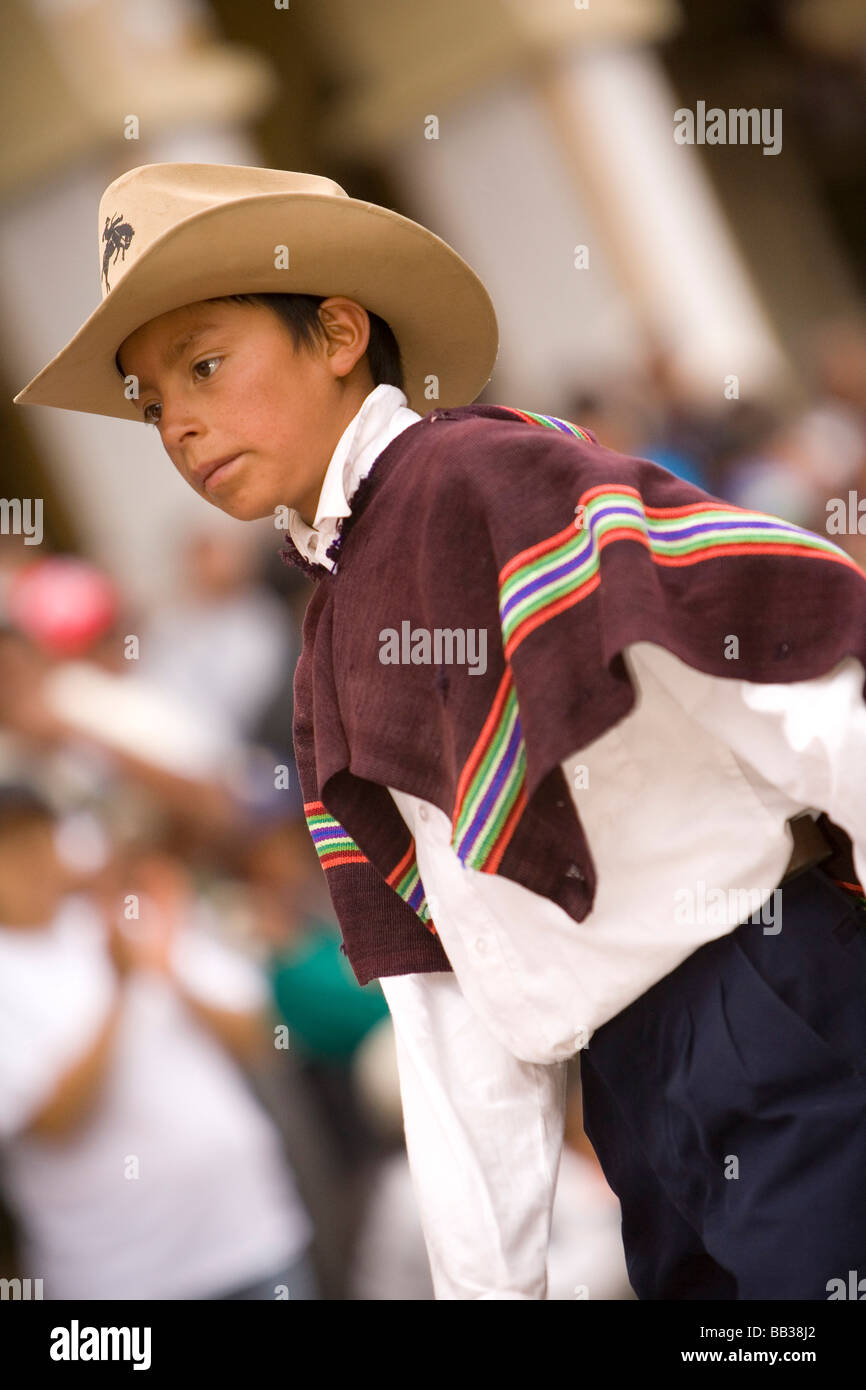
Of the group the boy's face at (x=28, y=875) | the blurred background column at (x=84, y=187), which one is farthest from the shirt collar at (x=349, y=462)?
the blurred background column at (x=84, y=187)

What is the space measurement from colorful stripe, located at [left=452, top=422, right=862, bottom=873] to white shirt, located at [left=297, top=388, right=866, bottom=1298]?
8 centimetres

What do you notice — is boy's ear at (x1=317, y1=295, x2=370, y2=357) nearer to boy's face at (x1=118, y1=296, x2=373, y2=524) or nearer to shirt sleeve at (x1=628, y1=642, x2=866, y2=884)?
boy's face at (x1=118, y1=296, x2=373, y2=524)

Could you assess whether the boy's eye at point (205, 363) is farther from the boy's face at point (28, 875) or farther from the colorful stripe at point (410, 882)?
the boy's face at point (28, 875)

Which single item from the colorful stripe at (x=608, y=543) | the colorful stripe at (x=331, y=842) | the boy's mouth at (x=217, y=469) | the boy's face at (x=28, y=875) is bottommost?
the colorful stripe at (x=331, y=842)

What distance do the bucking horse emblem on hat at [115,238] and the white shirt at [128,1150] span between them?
4.98ft

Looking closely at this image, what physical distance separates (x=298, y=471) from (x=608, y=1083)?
2.30 ft

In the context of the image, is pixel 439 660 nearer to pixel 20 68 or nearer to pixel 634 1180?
pixel 634 1180

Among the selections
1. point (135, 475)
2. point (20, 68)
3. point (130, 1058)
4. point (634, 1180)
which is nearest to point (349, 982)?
point (130, 1058)

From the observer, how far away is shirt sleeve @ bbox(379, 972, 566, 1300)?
1642mm

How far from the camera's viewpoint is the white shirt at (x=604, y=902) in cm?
145

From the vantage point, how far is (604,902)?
Answer: 5.05 feet

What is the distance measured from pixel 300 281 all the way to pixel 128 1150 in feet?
5.64

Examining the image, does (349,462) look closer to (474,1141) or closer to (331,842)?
(331,842)

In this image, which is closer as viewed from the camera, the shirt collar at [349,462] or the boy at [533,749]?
the boy at [533,749]
